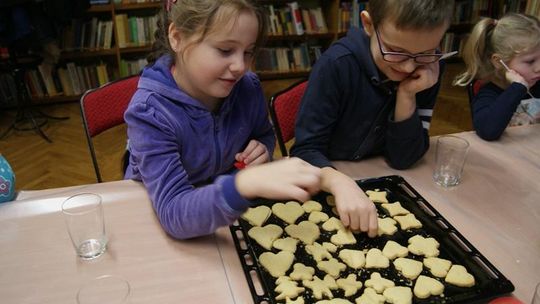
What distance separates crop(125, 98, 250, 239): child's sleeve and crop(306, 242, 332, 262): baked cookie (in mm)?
165

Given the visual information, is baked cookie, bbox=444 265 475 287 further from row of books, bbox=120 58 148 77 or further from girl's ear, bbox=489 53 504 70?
row of books, bbox=120 58 148 77

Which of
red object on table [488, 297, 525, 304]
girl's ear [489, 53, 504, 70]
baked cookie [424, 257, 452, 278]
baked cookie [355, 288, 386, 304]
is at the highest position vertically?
girl's ear [489, 53, 504, 70]

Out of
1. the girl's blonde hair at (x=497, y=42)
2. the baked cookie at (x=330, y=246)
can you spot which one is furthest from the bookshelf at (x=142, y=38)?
the baked cookie at (x=330, y=246)

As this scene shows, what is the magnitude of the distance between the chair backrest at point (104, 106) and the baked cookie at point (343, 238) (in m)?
0.84

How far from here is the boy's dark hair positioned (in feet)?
3.29

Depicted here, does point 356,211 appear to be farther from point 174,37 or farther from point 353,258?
point 174,37

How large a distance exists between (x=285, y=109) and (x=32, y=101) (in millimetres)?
2856

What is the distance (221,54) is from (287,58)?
3.17 metres

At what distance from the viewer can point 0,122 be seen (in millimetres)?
3277

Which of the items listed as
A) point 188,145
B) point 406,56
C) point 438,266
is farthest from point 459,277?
point 188,145

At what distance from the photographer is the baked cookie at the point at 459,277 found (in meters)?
0.81

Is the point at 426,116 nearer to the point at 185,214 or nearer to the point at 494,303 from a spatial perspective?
the point at 494,303

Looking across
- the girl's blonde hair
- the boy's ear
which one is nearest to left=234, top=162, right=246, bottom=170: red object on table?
the boy's ear

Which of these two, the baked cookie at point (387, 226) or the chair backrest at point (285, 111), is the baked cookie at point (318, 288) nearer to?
the baked cookie at point (387, 226)
